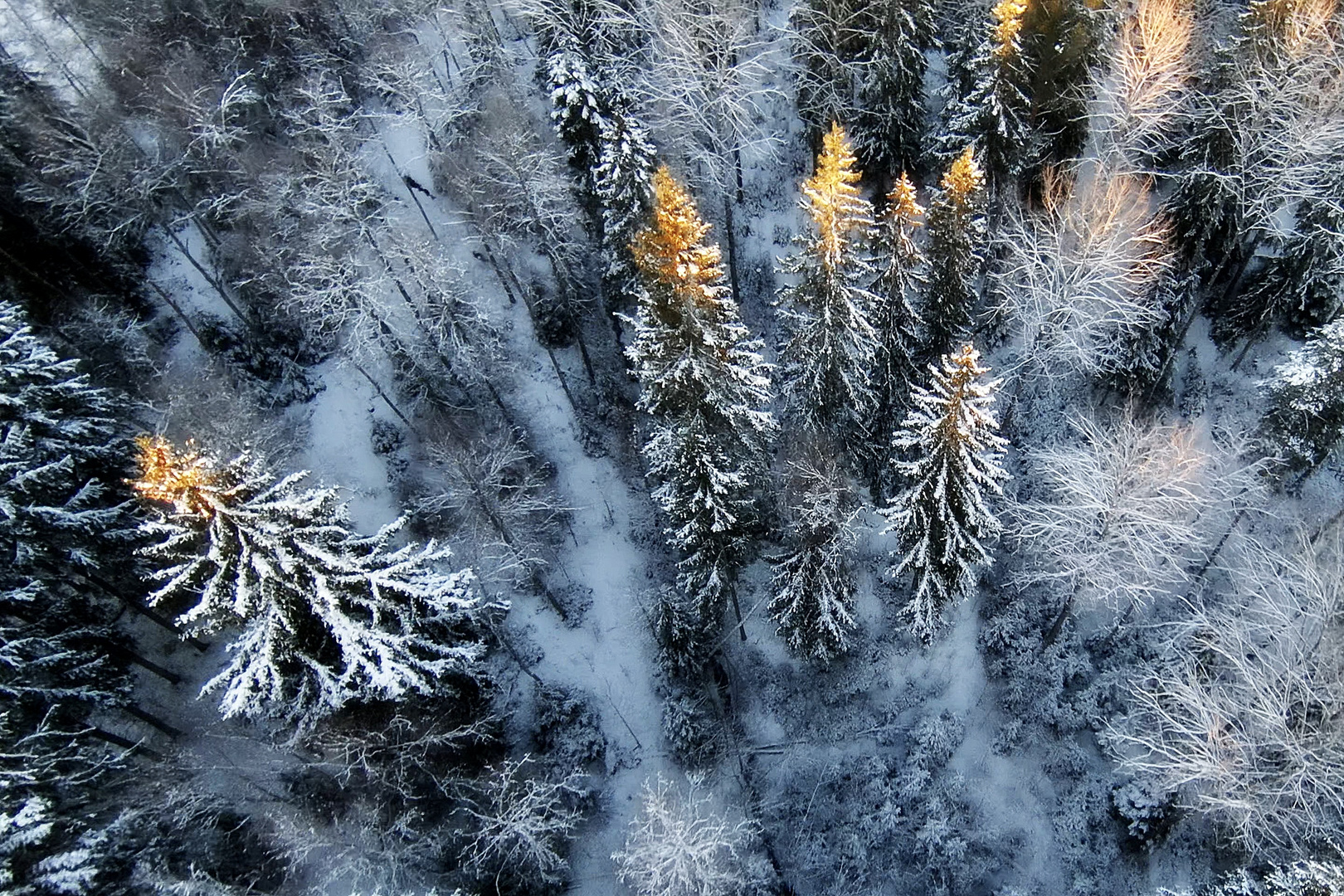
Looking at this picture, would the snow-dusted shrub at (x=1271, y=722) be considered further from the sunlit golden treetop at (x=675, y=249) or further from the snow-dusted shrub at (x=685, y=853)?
the sunlit golden treetop at (x=675, y=249)

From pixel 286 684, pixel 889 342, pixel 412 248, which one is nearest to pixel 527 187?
pixel 412 248

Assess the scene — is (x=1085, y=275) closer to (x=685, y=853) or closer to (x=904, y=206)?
(x=904, y=206)

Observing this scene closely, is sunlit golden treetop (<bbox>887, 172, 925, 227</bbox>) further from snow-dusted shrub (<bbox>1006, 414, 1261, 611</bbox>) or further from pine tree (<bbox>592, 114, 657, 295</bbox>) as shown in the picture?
snow-dusted shrub (<bbox>1006, 414, 1261, 611</bbox>)

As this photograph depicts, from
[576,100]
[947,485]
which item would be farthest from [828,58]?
[947,485]

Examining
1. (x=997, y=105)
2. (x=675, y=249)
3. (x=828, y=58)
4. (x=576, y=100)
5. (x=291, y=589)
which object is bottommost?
(x=291, y=589)

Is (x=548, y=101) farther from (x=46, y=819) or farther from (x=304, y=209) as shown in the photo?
(x=46, y=819)

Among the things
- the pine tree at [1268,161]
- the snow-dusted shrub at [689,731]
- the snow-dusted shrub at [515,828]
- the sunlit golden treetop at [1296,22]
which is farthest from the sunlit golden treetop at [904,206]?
the snow-dusted shrub at [515,828]
